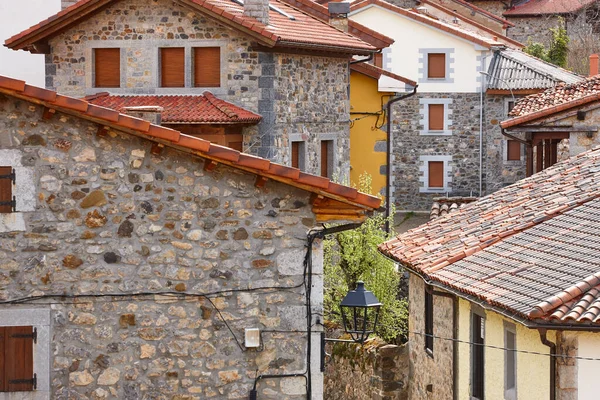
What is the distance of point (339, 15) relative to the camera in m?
27.8

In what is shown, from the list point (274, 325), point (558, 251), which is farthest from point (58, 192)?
point (558, 251)

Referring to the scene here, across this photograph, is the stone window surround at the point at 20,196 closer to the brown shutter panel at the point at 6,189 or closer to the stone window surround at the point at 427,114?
the brown shutter panel at the point at 6,189

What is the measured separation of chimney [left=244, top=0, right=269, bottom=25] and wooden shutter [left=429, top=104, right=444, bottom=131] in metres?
18.2

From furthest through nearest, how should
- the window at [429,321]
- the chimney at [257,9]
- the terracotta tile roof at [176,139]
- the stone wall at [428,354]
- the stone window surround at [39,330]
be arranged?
1. the chimney at [257,9]
2. the window at [429,321]
3. the stone wall at [428,354]
4. the stone window surround at [39,330]
5. the terracotta tile roof at [176,139]

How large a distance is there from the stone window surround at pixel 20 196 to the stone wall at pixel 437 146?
30.4 meters

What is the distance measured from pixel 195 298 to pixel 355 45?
1526 centimetres

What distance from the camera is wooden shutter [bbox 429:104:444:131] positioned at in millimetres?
40656

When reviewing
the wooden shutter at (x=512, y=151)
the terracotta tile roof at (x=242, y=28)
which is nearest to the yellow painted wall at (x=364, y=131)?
the terracotta tile roof at (x=242, y=28)

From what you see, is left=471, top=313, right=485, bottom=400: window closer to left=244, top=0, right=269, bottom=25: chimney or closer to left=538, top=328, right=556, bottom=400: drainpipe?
left=538, top=328, right=556, bottom=400: drainpipe

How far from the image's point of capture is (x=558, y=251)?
41.7 feet

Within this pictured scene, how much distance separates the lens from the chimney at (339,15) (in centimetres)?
2768

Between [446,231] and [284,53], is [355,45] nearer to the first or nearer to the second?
[284,53]

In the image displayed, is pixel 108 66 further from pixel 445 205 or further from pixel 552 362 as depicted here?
pixel 552 362

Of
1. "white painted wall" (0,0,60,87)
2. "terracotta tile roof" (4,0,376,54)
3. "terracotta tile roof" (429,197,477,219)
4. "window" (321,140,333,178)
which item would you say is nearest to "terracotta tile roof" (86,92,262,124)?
"terracotta tile roof" (4,0,376,54)
